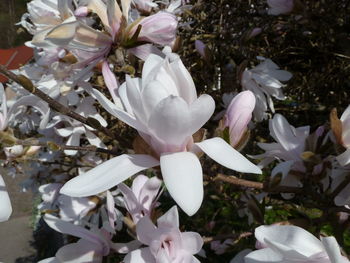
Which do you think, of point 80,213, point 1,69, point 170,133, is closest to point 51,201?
point 80,213

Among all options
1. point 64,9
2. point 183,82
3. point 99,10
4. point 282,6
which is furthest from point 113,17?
point 282,6

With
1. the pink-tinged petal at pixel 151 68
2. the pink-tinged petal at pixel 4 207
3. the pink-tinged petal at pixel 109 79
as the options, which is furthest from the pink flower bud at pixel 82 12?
the pink-tinged petal at pixel 4 207

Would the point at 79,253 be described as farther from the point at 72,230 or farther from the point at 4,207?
the point at 4,207

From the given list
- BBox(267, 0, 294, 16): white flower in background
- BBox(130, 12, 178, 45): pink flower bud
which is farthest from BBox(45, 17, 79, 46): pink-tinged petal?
BBox(267, 0, 294, 16): white flower in background

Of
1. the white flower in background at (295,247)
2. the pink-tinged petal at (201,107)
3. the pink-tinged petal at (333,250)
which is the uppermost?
the pink-tinged petal at (201,107)

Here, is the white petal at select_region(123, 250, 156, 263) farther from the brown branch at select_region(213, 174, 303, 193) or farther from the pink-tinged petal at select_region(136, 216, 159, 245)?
the brown branch at select_region(213, 174, 303, 193)

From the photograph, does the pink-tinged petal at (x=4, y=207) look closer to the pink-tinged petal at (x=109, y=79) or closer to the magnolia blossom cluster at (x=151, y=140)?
the magnolia blossom cluster at (x=151, y=140)
